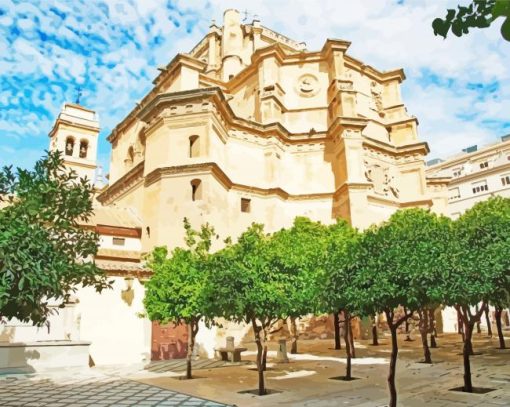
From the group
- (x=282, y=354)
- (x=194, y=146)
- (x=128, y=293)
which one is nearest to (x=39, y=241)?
(x=128, y=293)

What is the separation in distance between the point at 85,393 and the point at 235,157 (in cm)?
1899

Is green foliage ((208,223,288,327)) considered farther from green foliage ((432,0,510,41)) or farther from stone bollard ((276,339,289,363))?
green foliage ((432,0,510,41))

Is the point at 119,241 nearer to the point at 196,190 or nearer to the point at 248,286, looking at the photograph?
the point at 196,190

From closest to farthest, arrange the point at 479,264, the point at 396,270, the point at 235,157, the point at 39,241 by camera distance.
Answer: the point at 39,241 → the point at 396,270 → the point at 479,264 → the point at 235,157

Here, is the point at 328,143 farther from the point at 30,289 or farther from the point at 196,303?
the point at 30,289

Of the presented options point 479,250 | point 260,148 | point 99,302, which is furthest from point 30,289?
point 260,148

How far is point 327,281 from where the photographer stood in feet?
34.6

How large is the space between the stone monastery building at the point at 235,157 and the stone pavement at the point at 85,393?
3847 millimetres

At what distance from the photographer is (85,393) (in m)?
11.9

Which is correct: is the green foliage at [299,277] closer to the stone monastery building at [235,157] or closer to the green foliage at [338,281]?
the green foliage at [338,281]

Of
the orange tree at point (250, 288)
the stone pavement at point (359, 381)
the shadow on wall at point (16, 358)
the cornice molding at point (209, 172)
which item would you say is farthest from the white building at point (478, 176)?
the shadow on wall at point (16, 358)

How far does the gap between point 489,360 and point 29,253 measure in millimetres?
17619

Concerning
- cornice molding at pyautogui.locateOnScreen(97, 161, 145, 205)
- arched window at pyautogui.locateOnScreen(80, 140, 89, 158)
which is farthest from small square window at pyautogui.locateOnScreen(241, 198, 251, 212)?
arched window at pyautogui.locateOnScreen(80, 140, 89, 158)

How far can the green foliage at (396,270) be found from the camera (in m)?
8.89
